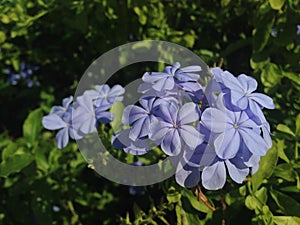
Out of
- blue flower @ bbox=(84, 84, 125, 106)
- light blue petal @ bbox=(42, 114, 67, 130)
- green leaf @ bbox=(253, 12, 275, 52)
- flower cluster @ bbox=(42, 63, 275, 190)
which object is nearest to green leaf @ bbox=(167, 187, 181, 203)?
flower cluster @ bbox=(42, 63, 275, 190)

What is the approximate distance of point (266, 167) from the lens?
4.48ft

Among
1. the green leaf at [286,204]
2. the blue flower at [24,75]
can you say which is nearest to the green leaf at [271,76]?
the green leaf at [286,204]

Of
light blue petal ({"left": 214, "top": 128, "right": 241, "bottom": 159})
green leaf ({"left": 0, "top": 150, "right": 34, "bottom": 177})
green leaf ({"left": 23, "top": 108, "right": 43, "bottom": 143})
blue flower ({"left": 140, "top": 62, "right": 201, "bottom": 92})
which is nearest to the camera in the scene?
light blue petal ({"left": 214, "top": 128, "right": 241, "bottom": 159})

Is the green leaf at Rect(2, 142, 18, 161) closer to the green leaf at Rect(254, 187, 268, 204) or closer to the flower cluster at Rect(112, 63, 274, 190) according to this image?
the flower cluster at Rect(112, 63, 274, 190)

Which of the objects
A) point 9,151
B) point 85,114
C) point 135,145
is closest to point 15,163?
point 9,151

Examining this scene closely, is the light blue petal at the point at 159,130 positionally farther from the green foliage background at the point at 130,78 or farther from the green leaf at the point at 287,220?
the green leaf at the point at 287,220

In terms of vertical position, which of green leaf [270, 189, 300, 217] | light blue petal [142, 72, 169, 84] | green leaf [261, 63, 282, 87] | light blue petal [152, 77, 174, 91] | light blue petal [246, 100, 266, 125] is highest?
light blue petal [152, 77, 174, 91]

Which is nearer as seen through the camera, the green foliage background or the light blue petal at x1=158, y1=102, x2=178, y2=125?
the light blue petal at x1=158, y1=102, x2=178, y2=125

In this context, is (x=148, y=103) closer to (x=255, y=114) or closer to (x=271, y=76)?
(x=255, y=114)

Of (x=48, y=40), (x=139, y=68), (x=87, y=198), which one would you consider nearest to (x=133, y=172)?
(x=87, y=198)

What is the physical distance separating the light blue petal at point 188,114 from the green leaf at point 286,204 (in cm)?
46

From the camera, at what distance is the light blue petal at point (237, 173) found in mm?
1122

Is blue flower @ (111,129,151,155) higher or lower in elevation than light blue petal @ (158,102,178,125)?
lower

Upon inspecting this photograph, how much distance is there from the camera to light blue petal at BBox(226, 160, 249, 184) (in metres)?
1.12
